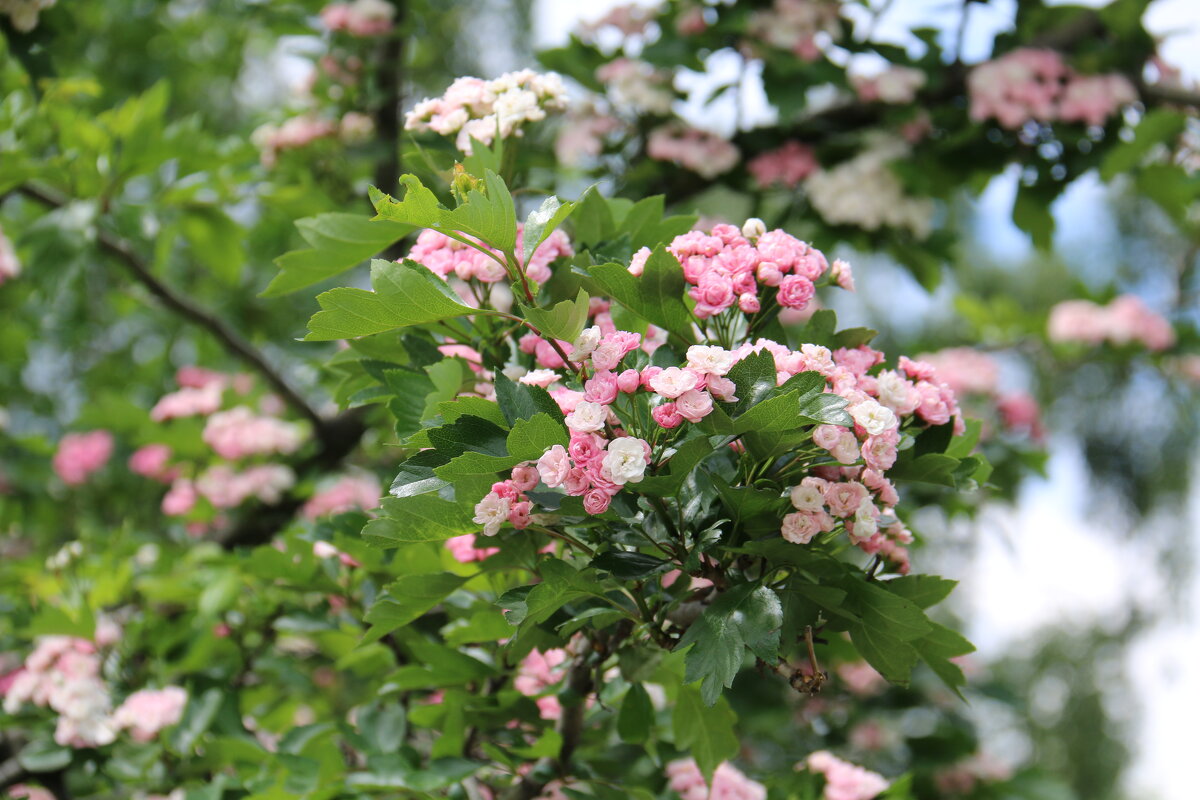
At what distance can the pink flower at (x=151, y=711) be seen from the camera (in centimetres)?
191

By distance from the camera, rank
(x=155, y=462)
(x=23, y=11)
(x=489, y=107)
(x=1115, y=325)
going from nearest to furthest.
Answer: (x=489, y=107), (x=23, y=11), (x=155, y=462), (x=1115, y=325)

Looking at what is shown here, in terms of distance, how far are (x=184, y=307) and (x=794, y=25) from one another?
1.77 metres

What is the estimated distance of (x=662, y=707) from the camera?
2008 millimetres

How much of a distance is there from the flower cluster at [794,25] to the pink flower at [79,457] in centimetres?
291

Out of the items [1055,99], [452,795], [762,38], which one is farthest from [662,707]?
[1055,99]

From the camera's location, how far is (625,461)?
1019 millimetres

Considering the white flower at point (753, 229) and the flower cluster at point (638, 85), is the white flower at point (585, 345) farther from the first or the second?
the flower cluster at point (638, 85)

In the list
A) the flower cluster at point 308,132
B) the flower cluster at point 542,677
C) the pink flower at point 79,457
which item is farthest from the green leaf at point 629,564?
the pink flower at point 79,457

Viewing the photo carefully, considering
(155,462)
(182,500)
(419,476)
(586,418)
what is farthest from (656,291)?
(155,462)

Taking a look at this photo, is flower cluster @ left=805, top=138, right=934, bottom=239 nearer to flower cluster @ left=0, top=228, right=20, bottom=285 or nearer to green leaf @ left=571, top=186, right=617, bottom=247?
green leaf @ left=571, top=186, right=617, bottom=247

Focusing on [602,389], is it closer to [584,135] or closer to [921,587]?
[921,587]

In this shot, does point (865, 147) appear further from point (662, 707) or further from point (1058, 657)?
point (1058, 657)

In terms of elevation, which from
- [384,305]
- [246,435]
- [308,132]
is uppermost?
[384,305]

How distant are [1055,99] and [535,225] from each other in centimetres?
222
